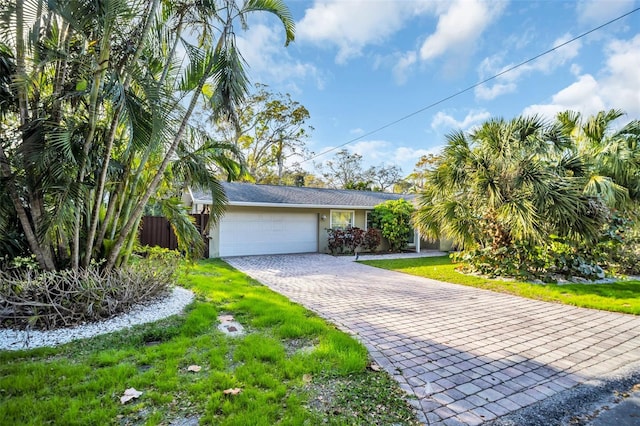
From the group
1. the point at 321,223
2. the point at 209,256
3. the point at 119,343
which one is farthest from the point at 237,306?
the point at 321,223

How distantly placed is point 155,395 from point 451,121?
14.9 m

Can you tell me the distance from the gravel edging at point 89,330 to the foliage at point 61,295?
0.44 ft

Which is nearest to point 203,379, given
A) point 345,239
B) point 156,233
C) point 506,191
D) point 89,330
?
point 89,330

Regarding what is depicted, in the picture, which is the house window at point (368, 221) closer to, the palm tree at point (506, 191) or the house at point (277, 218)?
the house at point (277, 218)

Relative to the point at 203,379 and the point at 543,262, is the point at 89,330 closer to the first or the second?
the point at 203,379

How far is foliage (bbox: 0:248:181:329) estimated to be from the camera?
3969 mm

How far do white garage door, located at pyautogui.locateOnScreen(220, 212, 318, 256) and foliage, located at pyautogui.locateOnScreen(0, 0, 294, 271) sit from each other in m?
7.16

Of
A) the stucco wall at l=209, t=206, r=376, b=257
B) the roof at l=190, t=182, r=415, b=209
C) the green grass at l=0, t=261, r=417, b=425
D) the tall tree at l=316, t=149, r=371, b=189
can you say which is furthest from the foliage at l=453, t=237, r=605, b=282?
the tall tree at l=316, t=149, r=371, b=189

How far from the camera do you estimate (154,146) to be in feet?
12.6

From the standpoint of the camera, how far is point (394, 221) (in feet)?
48.0

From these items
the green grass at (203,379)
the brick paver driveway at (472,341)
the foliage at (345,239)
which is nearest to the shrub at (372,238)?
the foliage at (345,239)

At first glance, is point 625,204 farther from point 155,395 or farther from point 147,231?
point 147,231

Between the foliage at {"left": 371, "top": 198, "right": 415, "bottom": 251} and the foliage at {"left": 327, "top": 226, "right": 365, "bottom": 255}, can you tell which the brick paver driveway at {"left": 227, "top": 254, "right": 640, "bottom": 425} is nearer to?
the foliage at {"left": 327, "top": 226, "right": 365, "bottom": 255}

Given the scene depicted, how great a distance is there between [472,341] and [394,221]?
35.6 feet
